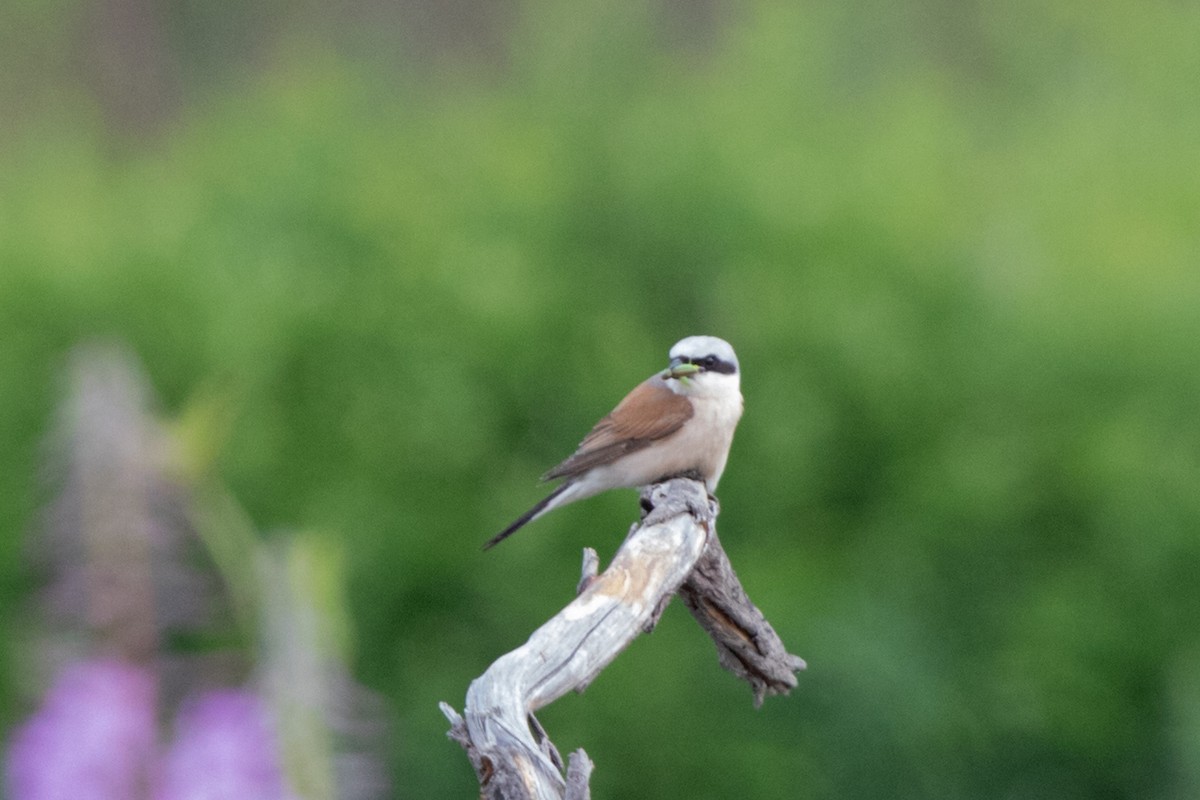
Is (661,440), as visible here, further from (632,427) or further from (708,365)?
(708,365)

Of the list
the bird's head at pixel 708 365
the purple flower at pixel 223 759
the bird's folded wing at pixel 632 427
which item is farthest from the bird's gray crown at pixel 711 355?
the purple flower at pixel 223 759

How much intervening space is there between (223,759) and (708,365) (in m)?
1.54

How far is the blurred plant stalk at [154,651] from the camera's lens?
2.77 meters

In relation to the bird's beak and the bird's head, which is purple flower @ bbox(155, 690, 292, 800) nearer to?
the bird's beak

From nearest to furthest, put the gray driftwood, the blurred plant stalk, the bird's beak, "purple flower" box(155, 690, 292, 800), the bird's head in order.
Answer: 1. the gray driftwood
2. the blurred plant stalk
3. "purple flower" box(155, 690, 292, 800)
4. the bird's beak
5. the bird's head

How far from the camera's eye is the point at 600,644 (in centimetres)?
216

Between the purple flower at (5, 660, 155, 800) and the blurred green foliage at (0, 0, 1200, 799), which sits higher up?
the blurred green foliage at (0, 0, 1200, 799)

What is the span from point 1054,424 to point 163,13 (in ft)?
30.6

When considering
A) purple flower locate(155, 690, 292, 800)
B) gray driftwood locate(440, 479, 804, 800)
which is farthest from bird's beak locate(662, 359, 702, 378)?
purple flower locate(155, 690, 292, 800)

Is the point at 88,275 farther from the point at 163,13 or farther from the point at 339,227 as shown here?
the point at 163,13

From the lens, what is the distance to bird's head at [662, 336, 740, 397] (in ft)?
13.2

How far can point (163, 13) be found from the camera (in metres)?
13.2

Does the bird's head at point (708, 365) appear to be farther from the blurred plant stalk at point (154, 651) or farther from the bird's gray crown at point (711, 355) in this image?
the blurred plant stalk at point (154, 651)

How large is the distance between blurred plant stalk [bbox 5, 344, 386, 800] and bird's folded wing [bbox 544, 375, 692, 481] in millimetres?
1138
